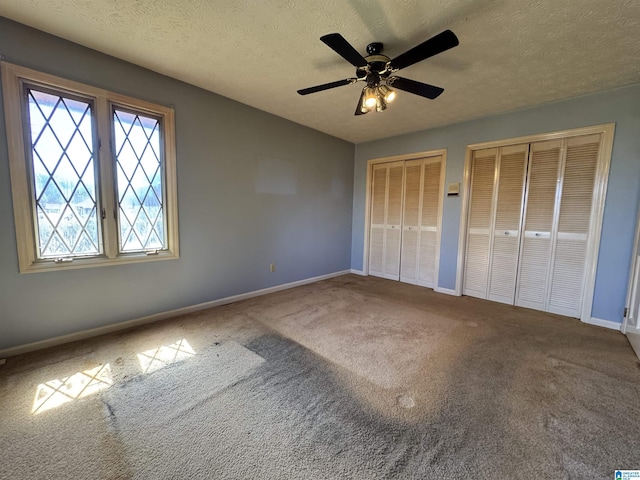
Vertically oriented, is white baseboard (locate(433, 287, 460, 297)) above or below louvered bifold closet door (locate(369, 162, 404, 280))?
below

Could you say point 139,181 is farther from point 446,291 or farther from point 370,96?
point 446,291

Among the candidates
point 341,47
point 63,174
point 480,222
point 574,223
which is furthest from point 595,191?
point 63,174

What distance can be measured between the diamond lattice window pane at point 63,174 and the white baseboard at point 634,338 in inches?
187

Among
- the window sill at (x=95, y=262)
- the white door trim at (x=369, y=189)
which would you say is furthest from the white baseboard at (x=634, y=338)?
the window sill at (x=95, y=262)

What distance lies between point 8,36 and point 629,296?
5.66 metres

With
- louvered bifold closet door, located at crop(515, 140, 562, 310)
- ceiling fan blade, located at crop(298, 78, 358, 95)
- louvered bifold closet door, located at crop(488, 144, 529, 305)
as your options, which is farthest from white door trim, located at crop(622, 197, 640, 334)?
ceiling fan blade, located at crop(298, 78, 358, 95)

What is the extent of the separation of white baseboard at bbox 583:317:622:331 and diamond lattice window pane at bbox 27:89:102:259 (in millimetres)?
5045

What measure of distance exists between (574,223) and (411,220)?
74.5 inches

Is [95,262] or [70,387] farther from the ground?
[95,262]

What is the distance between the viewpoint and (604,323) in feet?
9.00

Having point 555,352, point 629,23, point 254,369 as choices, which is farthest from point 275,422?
point 629,23

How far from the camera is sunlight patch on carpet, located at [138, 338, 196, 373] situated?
6.27 feet

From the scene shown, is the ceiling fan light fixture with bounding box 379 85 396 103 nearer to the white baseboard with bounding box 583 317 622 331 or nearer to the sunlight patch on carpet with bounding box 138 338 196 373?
the sunlight patch on carpet with bounding box 138 338 196 373

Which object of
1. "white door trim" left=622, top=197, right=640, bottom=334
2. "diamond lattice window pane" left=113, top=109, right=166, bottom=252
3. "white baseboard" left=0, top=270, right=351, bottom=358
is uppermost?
"diamond lattice window pane" left=113, top=109, right=166, bottom=252
